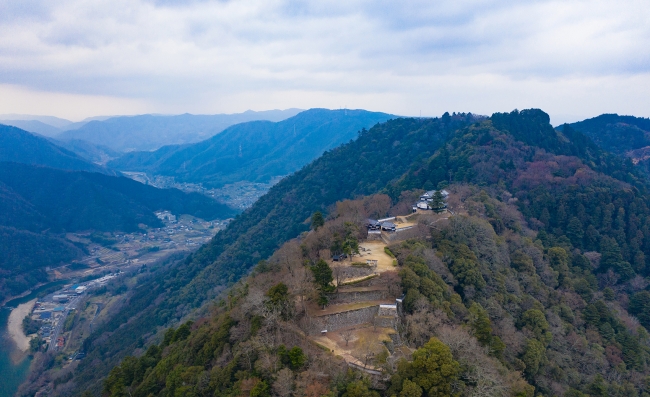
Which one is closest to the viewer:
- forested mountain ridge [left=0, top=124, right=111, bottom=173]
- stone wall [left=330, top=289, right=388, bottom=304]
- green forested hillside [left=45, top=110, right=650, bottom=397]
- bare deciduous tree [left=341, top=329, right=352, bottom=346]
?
green forested hillside [left=45, top=110, right=650, bottom=397]

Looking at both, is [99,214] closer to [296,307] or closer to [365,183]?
[365,183]

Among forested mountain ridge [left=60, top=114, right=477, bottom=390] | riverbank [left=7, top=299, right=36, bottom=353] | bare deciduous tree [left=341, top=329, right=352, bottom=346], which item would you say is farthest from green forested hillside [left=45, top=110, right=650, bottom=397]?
riverbank [left=7, top=299, right=36, bottom=353]

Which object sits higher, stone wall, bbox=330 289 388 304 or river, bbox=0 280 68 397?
stone wall, bbox=330 289 388 304

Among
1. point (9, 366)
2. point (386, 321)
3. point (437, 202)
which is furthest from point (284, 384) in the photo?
point (9, 366)

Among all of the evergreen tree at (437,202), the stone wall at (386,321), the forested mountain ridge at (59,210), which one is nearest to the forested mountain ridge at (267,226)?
the evergreen tree at (437,202)

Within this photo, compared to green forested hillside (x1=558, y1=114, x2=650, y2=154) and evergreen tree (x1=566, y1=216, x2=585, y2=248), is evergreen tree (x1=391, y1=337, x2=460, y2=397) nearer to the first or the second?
evergreen tree (x1=566, y1=216, x2=585, y2=248)
